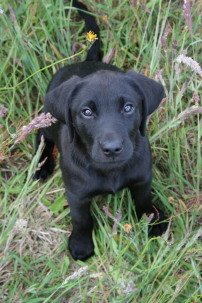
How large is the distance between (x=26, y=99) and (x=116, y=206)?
1.13m

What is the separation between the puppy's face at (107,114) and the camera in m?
1.90

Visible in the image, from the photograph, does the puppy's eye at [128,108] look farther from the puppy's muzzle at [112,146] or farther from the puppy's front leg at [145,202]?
the puppy's front leg at [145,202]

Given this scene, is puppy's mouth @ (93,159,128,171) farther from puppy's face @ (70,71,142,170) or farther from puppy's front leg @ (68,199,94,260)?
puppy's front leg @ (68,199,94,260)

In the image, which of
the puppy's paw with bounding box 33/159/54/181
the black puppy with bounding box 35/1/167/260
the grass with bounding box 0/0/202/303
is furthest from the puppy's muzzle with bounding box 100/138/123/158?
the puppy's paw with bounding box 33/159/54/181

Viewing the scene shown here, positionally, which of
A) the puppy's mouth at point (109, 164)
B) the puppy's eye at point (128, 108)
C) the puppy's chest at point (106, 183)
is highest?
the puppy's eye at point (128, 108)

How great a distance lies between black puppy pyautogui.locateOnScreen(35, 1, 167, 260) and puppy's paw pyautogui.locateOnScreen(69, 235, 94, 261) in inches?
2.2

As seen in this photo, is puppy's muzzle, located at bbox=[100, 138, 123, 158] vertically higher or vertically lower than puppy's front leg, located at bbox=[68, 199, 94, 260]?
higher

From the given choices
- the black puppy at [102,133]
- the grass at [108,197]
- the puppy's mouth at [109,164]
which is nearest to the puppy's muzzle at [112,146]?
the black puppy at [102,133]

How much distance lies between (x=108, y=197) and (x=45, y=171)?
1.92 feet

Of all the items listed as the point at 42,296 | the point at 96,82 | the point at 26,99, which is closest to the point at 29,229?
the point at 42,296

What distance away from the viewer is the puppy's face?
190cm

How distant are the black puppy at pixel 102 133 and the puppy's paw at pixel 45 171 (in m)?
0.56

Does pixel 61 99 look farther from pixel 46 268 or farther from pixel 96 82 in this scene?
pixel 46 268

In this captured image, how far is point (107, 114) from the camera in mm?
1926
